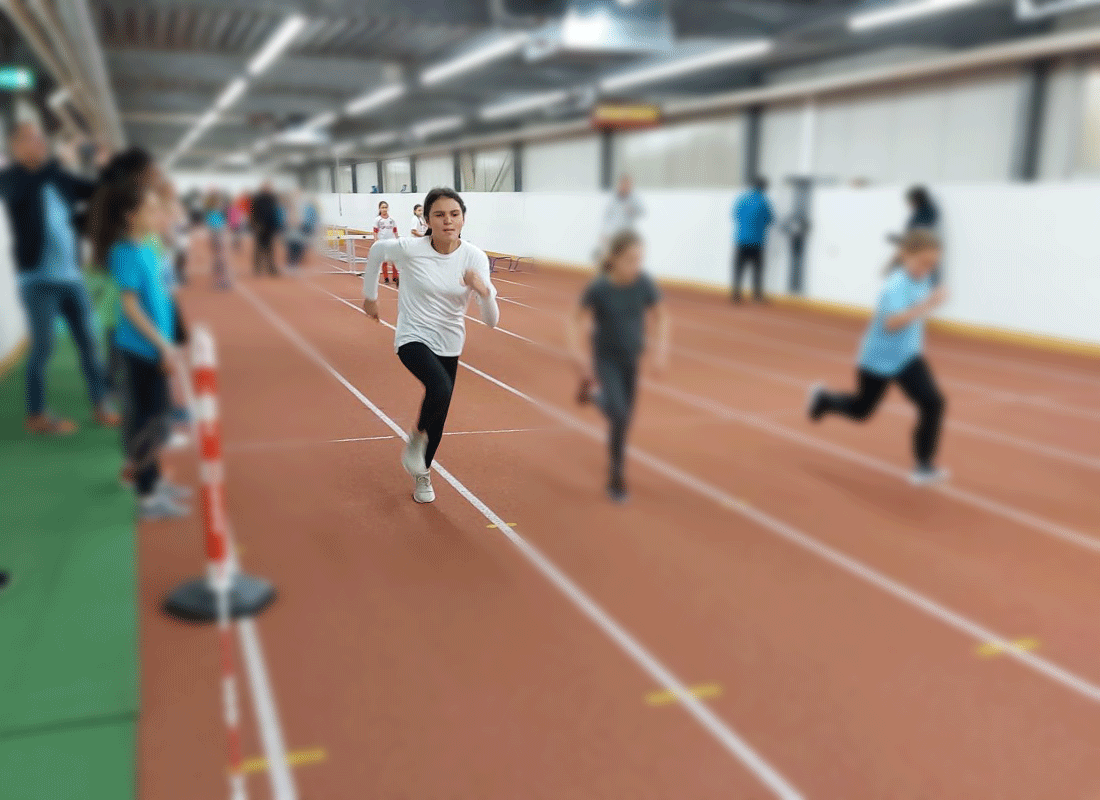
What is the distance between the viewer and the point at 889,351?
5836mm

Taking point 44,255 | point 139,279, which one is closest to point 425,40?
point 44,255

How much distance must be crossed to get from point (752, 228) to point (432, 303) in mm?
15264

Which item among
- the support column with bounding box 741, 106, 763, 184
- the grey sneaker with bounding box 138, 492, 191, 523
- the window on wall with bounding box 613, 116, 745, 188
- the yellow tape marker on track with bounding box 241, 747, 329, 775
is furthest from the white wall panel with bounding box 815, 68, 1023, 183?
the yellow tape marker on track with bounding box 241, 747, 329, 775

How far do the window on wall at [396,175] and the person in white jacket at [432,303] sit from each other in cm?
1

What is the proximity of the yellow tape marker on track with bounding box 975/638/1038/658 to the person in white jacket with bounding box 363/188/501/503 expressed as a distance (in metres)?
4.13

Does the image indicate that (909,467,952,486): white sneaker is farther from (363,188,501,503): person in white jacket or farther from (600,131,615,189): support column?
(600,131,615,189): support column

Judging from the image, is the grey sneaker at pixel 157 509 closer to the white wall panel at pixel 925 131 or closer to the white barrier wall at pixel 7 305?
the white barrier wall at pixel 7 305

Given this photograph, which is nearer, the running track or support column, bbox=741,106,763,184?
the running track

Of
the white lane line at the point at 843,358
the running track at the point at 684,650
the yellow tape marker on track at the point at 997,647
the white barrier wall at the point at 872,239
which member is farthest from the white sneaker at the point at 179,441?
the white lane line at the point at 843,358

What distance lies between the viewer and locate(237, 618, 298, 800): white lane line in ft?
9.89

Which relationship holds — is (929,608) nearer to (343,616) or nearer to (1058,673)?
(1058,673)

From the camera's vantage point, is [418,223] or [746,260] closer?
[418,223]

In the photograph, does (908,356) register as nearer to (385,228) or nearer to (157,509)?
(157,509)

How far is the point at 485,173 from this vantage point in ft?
1.39
